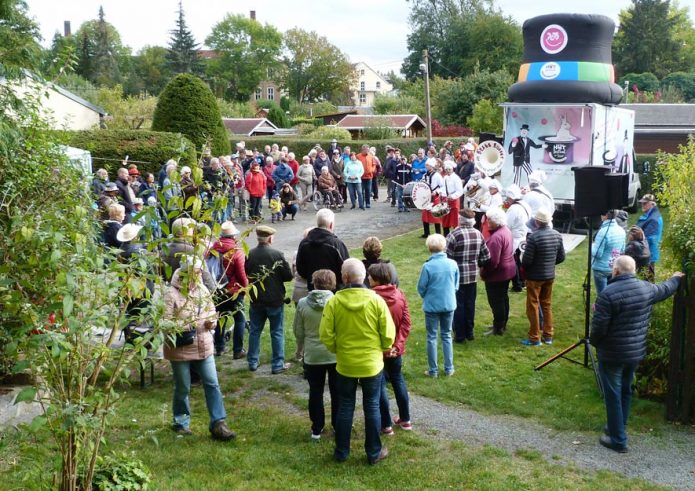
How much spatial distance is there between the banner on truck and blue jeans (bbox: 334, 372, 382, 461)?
488 inches

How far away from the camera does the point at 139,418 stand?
7.29m

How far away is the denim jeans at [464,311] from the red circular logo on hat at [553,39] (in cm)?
1048

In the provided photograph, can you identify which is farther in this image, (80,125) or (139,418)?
(80,125)

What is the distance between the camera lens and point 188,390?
6.86 metres

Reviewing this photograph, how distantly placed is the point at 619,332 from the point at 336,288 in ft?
9.90

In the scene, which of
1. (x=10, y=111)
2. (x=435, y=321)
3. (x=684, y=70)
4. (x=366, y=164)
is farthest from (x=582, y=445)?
(x=684, y=70)

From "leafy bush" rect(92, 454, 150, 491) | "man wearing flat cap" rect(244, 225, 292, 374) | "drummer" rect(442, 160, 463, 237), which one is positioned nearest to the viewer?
"leafy bush" rect(92, 454, 150, 491)

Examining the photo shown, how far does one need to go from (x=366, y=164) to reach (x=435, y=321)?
14.0 meters

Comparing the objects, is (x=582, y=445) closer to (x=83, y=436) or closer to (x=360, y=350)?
(x=360, y=350)

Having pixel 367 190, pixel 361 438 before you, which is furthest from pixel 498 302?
pixel 367 190

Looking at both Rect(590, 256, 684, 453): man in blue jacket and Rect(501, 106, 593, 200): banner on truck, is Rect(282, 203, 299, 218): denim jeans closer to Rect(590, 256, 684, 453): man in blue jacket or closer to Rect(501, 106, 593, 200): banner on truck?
Rect(501, 106, 593, 200): banner on truck

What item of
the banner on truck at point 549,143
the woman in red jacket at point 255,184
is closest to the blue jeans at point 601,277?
the banner on truck at point 549,143

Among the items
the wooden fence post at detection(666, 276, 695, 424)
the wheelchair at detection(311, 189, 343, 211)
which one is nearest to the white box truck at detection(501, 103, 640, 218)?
the wheelchair at detection(311, 189, 343, 211)

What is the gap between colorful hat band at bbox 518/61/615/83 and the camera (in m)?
17.8
